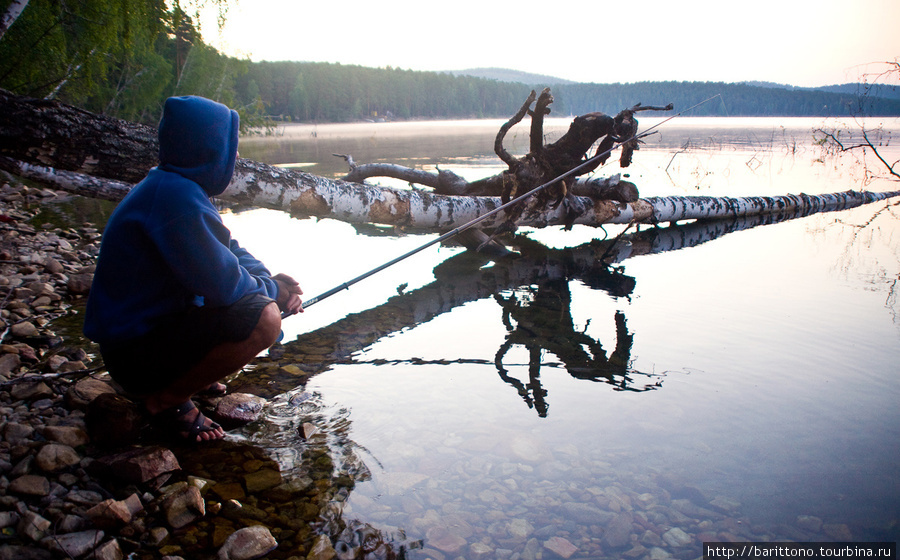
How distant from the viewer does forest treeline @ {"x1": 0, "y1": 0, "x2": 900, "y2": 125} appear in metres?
7.11

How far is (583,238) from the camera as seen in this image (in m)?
7.72

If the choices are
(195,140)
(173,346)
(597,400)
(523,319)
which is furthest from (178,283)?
(523,319)

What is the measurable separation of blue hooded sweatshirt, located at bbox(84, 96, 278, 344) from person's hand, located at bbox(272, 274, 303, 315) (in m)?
0.50

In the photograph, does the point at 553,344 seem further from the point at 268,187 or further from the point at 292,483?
the point at 268,187

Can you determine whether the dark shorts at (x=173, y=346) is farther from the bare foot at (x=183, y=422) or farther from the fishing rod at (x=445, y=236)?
the fishing rod at (x=445, y=236)

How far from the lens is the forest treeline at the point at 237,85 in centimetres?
711

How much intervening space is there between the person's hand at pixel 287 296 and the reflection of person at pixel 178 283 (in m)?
0.38

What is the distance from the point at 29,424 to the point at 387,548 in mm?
1772

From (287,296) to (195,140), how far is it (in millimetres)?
945

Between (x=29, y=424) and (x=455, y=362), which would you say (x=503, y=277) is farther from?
(x=29, y=424)

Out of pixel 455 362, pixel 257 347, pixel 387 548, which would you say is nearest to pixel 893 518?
pixel 387 548

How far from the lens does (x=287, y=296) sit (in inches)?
114

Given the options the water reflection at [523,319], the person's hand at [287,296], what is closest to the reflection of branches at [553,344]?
the water reflection at [523,319]

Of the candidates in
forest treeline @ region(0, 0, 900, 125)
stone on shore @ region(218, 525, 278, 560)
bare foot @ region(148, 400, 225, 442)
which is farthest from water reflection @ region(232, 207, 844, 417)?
forest treeline @ region(0, 0, 900, 125)
